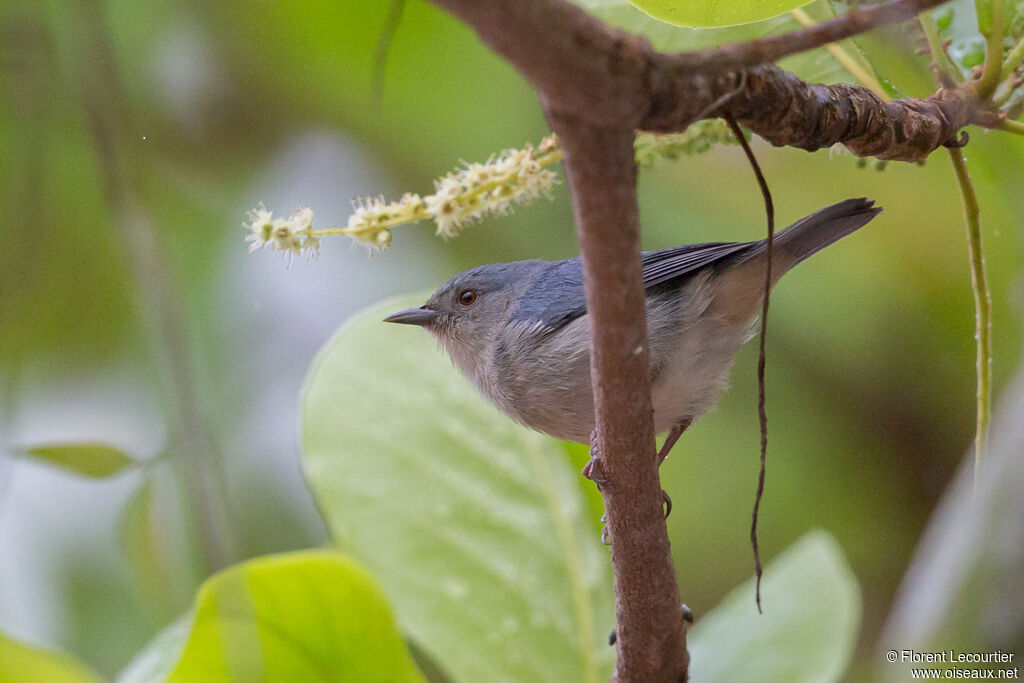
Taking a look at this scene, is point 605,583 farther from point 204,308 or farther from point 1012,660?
point 204,308

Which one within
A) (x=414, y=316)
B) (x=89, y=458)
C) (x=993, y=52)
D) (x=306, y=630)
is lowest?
(x=306, y=630)

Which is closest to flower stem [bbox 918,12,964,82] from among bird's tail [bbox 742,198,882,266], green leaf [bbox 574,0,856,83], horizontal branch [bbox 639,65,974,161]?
horizontal branch [bbox 639,65,974,161]

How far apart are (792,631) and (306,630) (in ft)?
3.03

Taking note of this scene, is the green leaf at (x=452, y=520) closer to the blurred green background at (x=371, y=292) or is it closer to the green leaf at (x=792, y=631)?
the green leaf at (x=792, y=631)

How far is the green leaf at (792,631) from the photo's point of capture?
1645mm

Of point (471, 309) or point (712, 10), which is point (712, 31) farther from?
point (471, 309)

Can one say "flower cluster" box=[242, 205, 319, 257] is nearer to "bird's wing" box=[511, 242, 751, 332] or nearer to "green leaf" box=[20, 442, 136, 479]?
"green leaf" box=[20, 442, 136, 479]

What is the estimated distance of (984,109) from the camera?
129 cm

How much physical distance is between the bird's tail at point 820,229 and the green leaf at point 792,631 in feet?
2.08

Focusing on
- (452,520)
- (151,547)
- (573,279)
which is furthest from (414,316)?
(151,547)

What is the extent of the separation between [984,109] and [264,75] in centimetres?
224

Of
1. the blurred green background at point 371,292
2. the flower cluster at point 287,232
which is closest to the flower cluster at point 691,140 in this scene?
the flower cluster at point 287,232

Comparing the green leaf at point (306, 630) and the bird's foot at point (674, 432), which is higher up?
the bird's foot at point (674, 432)

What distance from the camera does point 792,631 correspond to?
1.70 metres
